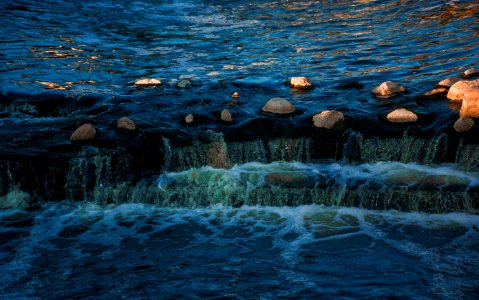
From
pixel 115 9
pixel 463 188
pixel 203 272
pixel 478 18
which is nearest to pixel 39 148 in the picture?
pixel 203 272

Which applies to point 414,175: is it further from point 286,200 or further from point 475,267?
point 475,267

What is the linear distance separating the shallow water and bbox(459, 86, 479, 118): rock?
189 cm

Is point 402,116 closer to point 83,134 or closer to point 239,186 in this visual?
point 239,186

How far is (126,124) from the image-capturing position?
7566 millimetres

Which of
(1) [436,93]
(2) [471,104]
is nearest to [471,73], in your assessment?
(1) [436,93]

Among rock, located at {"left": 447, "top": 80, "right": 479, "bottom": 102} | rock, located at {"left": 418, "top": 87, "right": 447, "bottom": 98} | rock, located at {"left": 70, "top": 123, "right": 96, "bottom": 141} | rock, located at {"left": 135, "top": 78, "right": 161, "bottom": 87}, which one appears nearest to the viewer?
rock, located at {"left": 70, "top": 123, "right": 96, "bottom": 141}

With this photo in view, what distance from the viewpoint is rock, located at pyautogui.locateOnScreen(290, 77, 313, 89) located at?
360 inches

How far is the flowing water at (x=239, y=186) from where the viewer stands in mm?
4629

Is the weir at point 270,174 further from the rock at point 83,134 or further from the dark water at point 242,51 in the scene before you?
the dark water at point 242,51

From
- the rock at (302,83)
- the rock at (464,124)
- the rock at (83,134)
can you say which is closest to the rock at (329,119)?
the rock at (464,124)

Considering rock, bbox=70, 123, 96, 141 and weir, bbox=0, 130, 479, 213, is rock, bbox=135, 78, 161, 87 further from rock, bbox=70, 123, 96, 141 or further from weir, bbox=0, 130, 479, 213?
weir, bbox=0, 130, 479, 213

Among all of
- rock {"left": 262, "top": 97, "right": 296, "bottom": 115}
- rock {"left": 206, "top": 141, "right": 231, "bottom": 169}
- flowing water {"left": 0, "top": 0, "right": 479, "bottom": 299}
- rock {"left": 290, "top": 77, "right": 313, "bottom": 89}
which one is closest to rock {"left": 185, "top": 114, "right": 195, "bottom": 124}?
flowing water {"left": 0, "top": 0, "right": 479, "bottom": 299}

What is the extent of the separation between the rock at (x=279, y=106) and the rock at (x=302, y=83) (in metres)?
1.15

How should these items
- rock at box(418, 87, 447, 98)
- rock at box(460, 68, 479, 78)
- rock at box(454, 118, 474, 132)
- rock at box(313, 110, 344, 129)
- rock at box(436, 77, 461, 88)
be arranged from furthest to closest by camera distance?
rock at box(460, 68, 479, 78), rock at box(436, 77, 461, 88), rock at box(418, 87, 447, 98), rock at box(313, 110, 344, 129), rock at box(454, 118, 474, 132)
